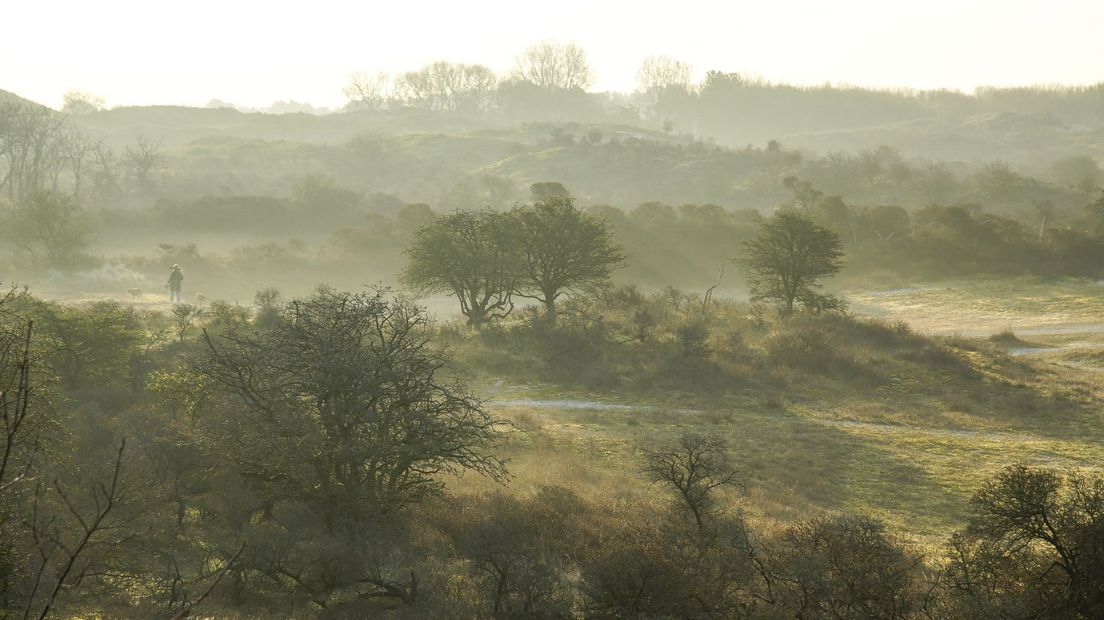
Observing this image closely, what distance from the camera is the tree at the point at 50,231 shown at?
56.2 metres

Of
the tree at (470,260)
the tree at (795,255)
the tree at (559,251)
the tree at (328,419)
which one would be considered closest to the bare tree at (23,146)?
the tree at (470,260)

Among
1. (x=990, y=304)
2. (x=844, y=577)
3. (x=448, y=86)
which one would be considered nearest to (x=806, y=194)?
(x=990, y=304)

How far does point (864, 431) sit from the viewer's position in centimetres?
2592

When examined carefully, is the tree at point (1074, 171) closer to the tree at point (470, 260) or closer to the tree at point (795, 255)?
the tree at point (795, 255)

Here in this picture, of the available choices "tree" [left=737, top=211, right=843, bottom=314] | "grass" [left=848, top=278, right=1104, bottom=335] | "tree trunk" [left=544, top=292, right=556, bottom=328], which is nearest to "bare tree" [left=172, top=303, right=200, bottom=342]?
"tree trunk" [left=544, top=292, right=556, bottom=328]

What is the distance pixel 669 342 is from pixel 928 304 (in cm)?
2739

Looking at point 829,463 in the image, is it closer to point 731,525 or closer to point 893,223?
point 731,525

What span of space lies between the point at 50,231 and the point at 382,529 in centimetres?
5545

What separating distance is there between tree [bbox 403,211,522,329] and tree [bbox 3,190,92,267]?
32.8m

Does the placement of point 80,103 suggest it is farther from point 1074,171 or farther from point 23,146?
point 1074,171

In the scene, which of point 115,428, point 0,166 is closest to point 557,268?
point 115,428

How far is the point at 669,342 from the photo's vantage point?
35.9 metres

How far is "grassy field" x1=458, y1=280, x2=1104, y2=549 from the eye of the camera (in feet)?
64.0

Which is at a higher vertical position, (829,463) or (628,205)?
(628,205)
